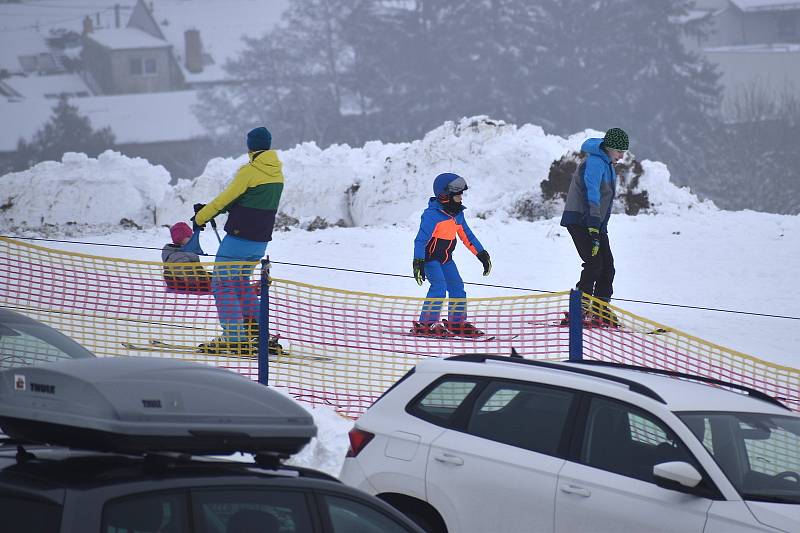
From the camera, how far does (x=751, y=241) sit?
23.2 m

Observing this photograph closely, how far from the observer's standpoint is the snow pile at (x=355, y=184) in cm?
2772

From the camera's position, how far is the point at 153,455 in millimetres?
3764

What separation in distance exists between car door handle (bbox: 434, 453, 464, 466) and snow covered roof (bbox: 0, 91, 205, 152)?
6438cm

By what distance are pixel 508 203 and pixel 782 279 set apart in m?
6.48

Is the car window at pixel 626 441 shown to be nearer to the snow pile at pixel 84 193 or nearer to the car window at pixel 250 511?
the car window at pixel 250 511

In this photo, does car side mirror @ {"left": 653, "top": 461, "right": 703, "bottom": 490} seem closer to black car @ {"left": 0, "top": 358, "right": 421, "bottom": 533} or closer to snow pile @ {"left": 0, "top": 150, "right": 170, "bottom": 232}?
black car @ {"left": 0, "top": 358, "right": 421, "bottom": 533}

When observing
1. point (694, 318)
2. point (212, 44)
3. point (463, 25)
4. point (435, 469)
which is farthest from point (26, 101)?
point (435, 469)

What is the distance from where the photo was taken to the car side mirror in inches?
216

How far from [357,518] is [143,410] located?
2.74 feet

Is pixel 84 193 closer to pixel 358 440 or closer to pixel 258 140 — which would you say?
pixel 258 140

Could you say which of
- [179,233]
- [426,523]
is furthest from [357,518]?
[179,233]

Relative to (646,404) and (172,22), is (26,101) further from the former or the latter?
(646,404)

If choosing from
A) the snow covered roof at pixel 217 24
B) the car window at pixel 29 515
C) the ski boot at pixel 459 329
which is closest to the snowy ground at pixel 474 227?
the ski boot at pixel 459 329

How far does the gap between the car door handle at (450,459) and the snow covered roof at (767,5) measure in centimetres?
7327
